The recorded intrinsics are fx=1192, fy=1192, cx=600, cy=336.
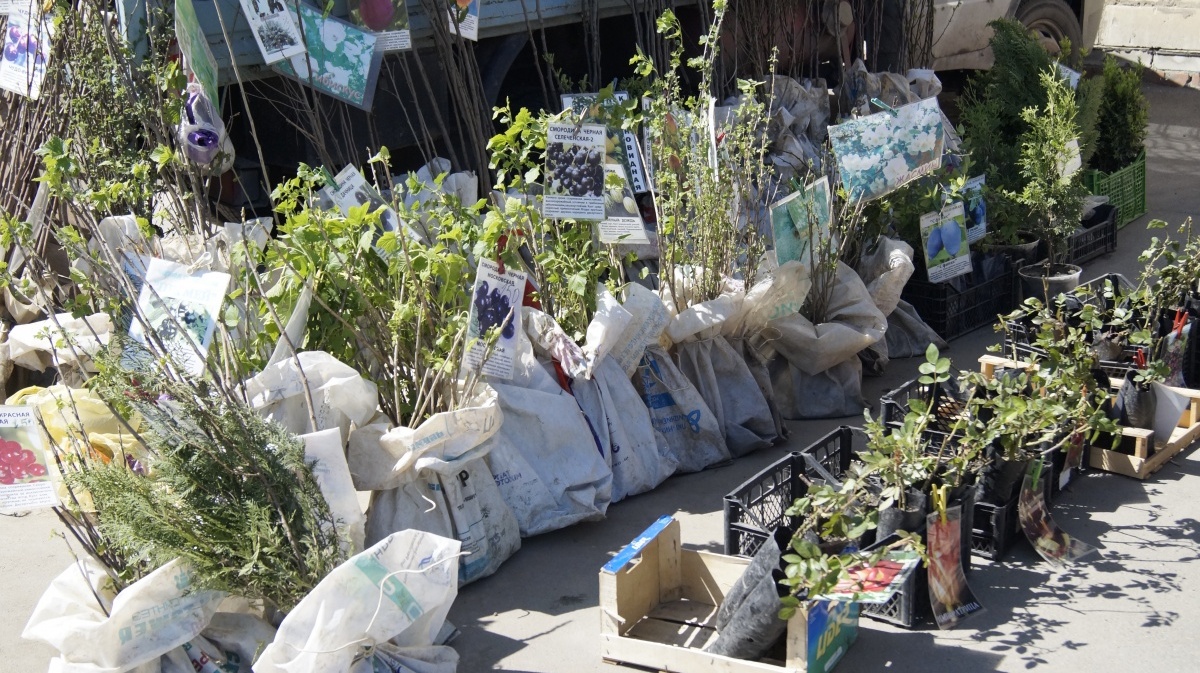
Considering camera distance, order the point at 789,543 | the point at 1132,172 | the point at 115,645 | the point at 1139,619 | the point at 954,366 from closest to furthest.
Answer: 1. the point at 115,645
2. the point at 789,543
3. the point at 1139,619
4. the point at 954,366
5. the point at 1132,172

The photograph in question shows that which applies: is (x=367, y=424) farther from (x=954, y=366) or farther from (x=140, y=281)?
(x=954, y=366)

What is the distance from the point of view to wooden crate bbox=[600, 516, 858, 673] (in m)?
2.86

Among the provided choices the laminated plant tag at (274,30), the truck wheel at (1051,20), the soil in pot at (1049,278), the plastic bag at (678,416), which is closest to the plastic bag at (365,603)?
the plastic bag at (678,416)

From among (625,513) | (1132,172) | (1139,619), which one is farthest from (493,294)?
(1132,172)

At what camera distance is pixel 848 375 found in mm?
4621

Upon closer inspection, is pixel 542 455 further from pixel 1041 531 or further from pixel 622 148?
pixel 1041 531

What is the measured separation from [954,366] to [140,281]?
3111 millimetres

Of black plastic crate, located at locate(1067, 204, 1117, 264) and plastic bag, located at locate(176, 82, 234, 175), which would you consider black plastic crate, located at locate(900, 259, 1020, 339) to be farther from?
plastic bag, located at locate(176, 82, 234, 175)

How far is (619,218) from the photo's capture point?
4.13 metres

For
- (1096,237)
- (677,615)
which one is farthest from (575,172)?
(1096,237)

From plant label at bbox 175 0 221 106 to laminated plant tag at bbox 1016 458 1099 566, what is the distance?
9.26 ft

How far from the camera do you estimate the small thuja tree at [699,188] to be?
13.6ft

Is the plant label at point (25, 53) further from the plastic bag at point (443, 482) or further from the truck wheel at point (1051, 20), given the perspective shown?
the truck wheel at point (1051, 20)

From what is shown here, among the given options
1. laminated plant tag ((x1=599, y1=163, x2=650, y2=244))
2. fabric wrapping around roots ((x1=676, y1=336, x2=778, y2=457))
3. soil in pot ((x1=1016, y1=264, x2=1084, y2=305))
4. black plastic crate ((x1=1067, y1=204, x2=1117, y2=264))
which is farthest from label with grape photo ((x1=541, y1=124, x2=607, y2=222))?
black plastic crate ((x1=1067, y1=204, x2=1117, y2=264))
